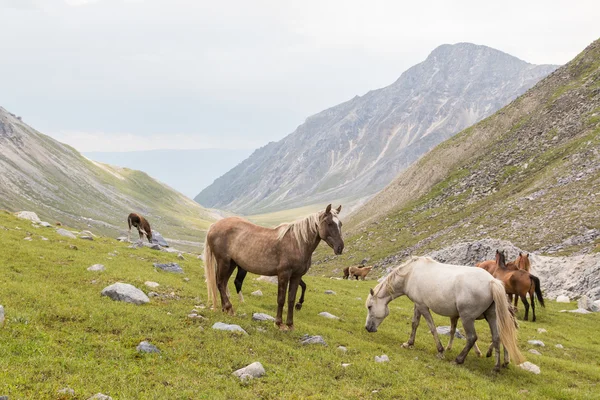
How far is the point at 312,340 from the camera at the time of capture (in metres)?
12.2

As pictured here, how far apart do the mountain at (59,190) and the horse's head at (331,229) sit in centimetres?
11465

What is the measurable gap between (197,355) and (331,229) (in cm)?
541

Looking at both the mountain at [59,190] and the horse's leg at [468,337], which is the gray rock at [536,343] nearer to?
the horse's leg at [468,337]

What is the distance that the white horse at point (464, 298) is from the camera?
11.8 m

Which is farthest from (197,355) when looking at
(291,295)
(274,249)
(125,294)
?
(125,294)

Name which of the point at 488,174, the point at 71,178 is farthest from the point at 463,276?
the point at 71,178

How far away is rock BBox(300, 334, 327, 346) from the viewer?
39.5ft

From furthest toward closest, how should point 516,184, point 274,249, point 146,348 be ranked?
point 516,184
point 274,249
point 146,348

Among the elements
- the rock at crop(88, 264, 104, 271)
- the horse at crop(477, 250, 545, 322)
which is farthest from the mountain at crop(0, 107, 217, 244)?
the horse at crop(477, 250, 545, 322)

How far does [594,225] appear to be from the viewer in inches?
1553

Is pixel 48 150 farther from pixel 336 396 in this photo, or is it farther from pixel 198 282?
pixel 336 396

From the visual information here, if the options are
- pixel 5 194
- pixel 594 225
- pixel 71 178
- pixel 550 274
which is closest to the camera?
pixel 550 274

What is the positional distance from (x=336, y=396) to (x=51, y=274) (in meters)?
12.8

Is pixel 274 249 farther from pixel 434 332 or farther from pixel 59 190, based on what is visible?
pixel 59 190
